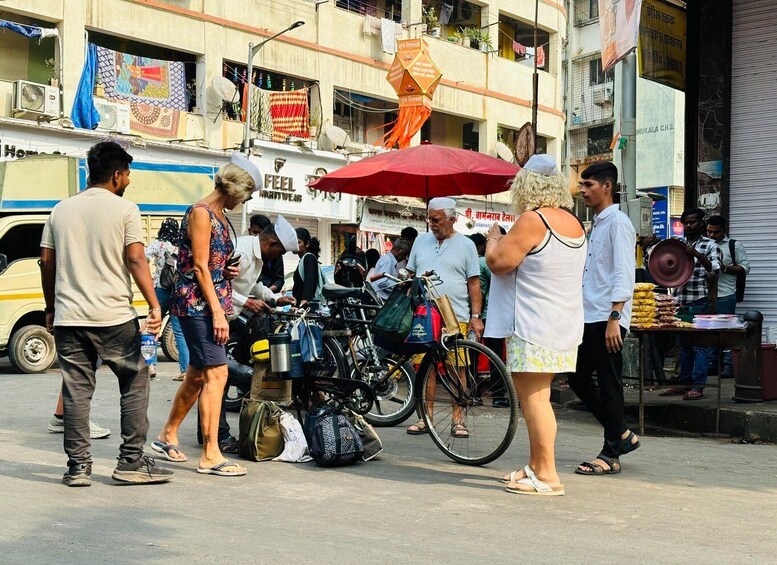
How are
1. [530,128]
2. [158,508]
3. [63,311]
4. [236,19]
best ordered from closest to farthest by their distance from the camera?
[158,508] → [63,311] → [530,128] → [236,19]

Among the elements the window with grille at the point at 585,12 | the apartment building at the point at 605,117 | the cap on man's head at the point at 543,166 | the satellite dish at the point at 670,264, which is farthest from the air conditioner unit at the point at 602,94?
the cap on man's head at the point at 543,166

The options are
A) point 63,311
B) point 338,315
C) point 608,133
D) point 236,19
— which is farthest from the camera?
point 608,133

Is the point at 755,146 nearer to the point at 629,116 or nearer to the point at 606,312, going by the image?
the point at 629,116

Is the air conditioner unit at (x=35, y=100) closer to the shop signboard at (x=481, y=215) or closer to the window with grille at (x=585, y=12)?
the shop signboard at (x=481, y=215)

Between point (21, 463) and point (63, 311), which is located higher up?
point (63, 311)

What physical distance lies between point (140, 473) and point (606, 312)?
9.87 ft

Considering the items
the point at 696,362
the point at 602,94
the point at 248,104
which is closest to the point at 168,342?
the point at 696,362

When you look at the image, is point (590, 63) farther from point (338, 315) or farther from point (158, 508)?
point (158, 508)

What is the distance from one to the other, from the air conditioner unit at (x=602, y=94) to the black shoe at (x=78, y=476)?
43.3 m

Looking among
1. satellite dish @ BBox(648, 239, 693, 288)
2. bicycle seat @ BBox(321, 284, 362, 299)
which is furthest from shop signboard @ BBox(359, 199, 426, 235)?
bicycle seat @ BBox(321, 284, 362, 299)

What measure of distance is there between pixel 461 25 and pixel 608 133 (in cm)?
1545

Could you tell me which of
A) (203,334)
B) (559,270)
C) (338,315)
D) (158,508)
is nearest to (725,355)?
(338,315)

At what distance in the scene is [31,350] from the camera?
13516 millimetres

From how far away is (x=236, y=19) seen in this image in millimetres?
26000
